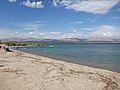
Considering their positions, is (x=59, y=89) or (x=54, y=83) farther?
(x=54, y=83)

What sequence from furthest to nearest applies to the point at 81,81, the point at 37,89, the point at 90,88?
the point at 81,81, the point at 90,88, the point at 37,89

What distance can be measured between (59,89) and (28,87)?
2.58 m

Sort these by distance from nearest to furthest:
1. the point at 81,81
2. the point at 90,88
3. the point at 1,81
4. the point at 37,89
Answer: the point at 37,89
the point at 90,88
the point at 1,81
the point at 81,81

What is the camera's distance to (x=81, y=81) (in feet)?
77.5

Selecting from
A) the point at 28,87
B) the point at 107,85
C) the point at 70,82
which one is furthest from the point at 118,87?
the point at 28,87

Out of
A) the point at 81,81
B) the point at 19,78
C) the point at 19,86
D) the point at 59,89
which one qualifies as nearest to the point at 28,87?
the point at 19,86

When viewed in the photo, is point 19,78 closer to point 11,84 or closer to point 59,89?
point 11,84

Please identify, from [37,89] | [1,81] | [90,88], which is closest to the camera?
[37,89]

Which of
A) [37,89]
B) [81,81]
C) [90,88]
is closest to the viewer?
[37,89]

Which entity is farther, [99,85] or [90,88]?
[99,85]

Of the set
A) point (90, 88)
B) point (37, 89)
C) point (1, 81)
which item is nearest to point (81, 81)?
point (90, 88)

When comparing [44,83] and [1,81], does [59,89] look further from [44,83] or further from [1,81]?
[1,81]

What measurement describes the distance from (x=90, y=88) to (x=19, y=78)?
7343 millimetres

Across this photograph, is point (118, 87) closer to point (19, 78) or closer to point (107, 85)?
point (107, 85)
